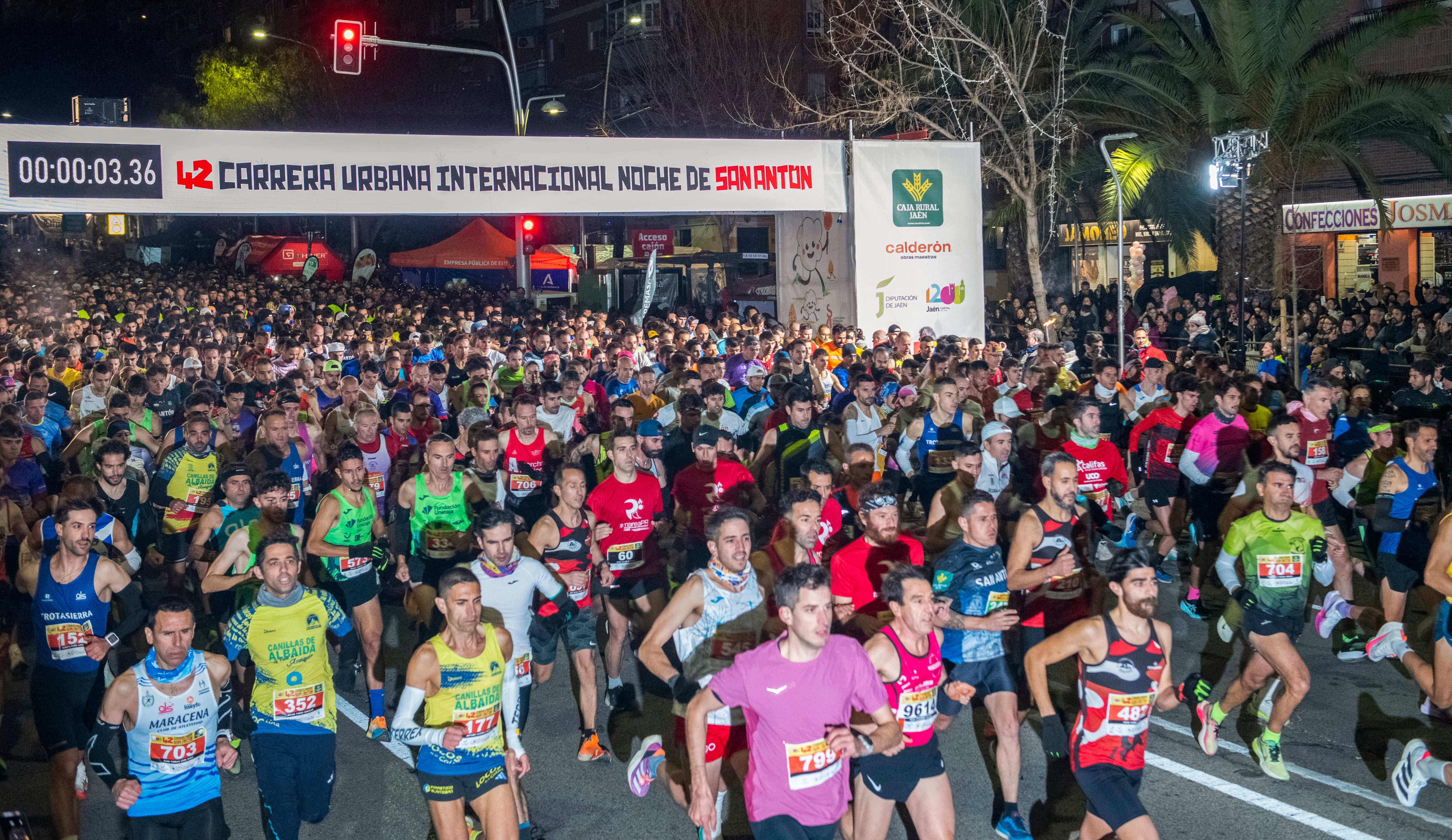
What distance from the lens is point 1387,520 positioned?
820 cm

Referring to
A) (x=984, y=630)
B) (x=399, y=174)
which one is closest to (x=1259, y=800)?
(x=984, y=630)

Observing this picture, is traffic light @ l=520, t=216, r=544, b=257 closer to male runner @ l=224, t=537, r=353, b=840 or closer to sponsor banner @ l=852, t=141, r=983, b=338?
sponsor banner @ l=852, t=141, r=983, b=338

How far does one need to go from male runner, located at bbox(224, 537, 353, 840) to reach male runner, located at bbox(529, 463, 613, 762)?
1.44m

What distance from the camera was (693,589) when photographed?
240 inches

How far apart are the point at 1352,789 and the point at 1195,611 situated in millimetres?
3141

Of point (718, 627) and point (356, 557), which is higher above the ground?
point (356, 557)

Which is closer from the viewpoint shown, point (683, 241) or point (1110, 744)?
point (1110, 744)

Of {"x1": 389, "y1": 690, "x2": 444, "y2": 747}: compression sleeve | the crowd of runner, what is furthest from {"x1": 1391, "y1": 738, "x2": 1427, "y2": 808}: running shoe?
{"x1": 389, "y1": 690, "x2": 444, "y2": 747}: compression sleeve

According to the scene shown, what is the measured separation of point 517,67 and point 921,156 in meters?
38.7

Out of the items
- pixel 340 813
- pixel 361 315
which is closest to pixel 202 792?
pixel 340 813

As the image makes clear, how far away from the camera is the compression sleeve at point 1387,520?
8195 millimetres

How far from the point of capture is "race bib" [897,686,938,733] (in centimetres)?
538

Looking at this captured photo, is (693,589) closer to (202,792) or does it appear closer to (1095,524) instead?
(202,792)

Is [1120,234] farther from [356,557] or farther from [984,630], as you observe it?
[356,557]
